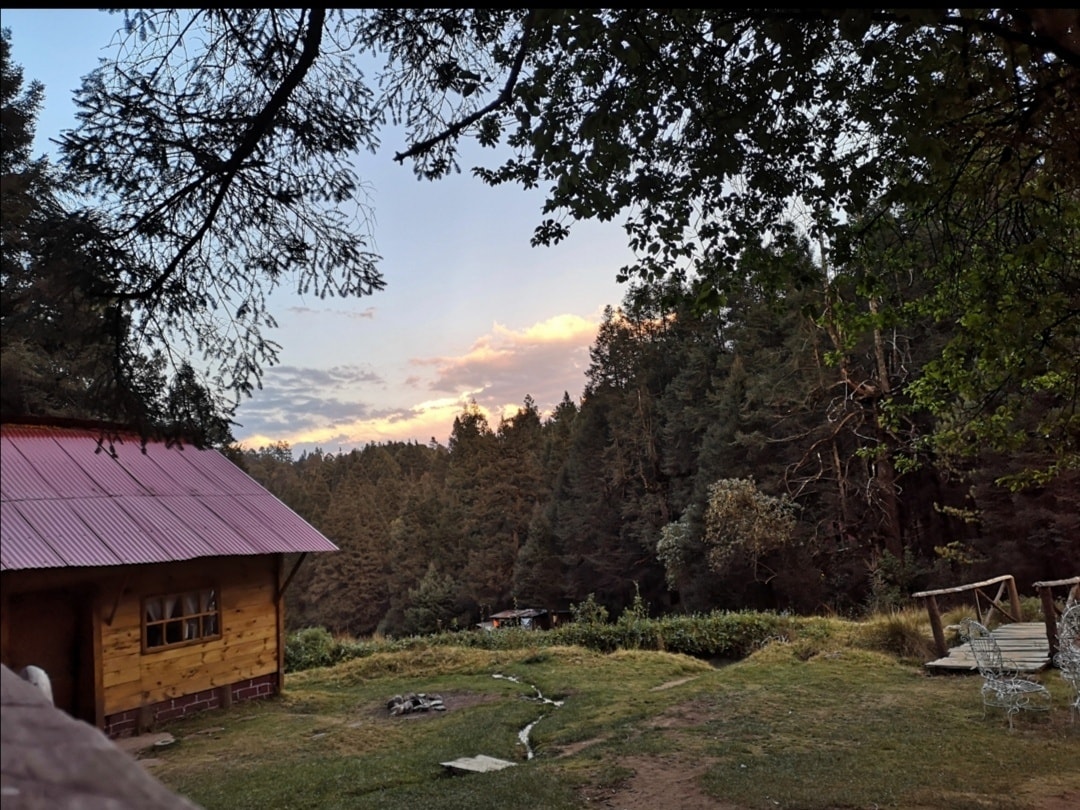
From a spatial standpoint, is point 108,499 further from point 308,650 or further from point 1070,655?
point 308,650

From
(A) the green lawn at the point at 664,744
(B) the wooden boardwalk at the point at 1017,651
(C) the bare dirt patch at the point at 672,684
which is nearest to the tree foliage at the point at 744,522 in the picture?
(A) the green lawn at the point at 664,744

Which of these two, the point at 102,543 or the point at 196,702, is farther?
the point at 196,702

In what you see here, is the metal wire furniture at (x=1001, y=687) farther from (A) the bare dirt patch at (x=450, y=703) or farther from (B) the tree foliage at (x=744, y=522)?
(B) the tree foliage at (x=744, y=522)

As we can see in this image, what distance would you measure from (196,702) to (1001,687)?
660cm

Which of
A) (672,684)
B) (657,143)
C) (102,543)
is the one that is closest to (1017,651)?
(672,684)

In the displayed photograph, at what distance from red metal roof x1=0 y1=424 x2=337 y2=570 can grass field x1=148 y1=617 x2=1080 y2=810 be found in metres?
1.32

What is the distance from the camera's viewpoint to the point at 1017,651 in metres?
7.92

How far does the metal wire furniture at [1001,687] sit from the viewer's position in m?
5.85

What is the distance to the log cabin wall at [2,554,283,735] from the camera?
1201 millimetres

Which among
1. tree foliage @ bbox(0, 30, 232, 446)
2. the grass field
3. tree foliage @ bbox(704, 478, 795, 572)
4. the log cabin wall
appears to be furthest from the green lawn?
tree foliage @ bbox(704, 478, 795, 572)

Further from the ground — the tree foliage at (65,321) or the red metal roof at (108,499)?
the tree foliage at (65,321)

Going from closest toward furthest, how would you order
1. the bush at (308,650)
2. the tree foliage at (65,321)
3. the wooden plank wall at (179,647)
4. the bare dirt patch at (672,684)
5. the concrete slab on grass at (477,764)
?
the tree foliage at (65,321)
the wooden plank wall at (179,647)
the concrete slab on grass at (477,764)
the bare dirt patch at (672,684)
the bush at (308,650)

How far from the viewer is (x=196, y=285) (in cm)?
228

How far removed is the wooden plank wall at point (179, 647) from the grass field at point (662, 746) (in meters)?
0.41
